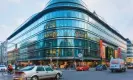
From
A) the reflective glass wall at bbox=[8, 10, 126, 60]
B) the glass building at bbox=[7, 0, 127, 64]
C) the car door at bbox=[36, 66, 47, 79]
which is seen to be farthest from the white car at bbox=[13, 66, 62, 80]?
the reflective glass wall at bbox=[8, 10, 126, 60]

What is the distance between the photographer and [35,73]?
2312cm

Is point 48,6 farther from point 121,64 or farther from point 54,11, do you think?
point 121,64

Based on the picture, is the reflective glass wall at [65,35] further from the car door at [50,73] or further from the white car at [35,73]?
the white car at [35,73]

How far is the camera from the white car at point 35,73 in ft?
73.0

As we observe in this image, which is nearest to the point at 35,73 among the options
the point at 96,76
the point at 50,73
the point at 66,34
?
the point at 50,73

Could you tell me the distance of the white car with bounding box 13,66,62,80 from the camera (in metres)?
22.2

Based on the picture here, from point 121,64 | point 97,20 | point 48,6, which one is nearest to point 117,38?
point 97,20

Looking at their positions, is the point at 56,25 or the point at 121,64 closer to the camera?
the point at 121,64

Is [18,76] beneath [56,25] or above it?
beneath

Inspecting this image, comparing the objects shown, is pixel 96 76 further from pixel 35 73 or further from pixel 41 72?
pixel 35 73

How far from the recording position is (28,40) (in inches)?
4316

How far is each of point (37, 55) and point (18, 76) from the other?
70.5 m

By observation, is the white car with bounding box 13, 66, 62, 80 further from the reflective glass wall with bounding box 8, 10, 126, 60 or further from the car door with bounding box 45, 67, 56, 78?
the reflective glass wall with bounding box 8, 10, 126, 60

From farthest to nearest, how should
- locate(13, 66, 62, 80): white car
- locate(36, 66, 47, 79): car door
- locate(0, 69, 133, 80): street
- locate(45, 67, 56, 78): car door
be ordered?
locate(0, 69, 133, 80): street, locate(45, 67, 56, 78): car door, locate(36, 66, 47, 79): car door, locate(13, 66, 62, 80): white car
